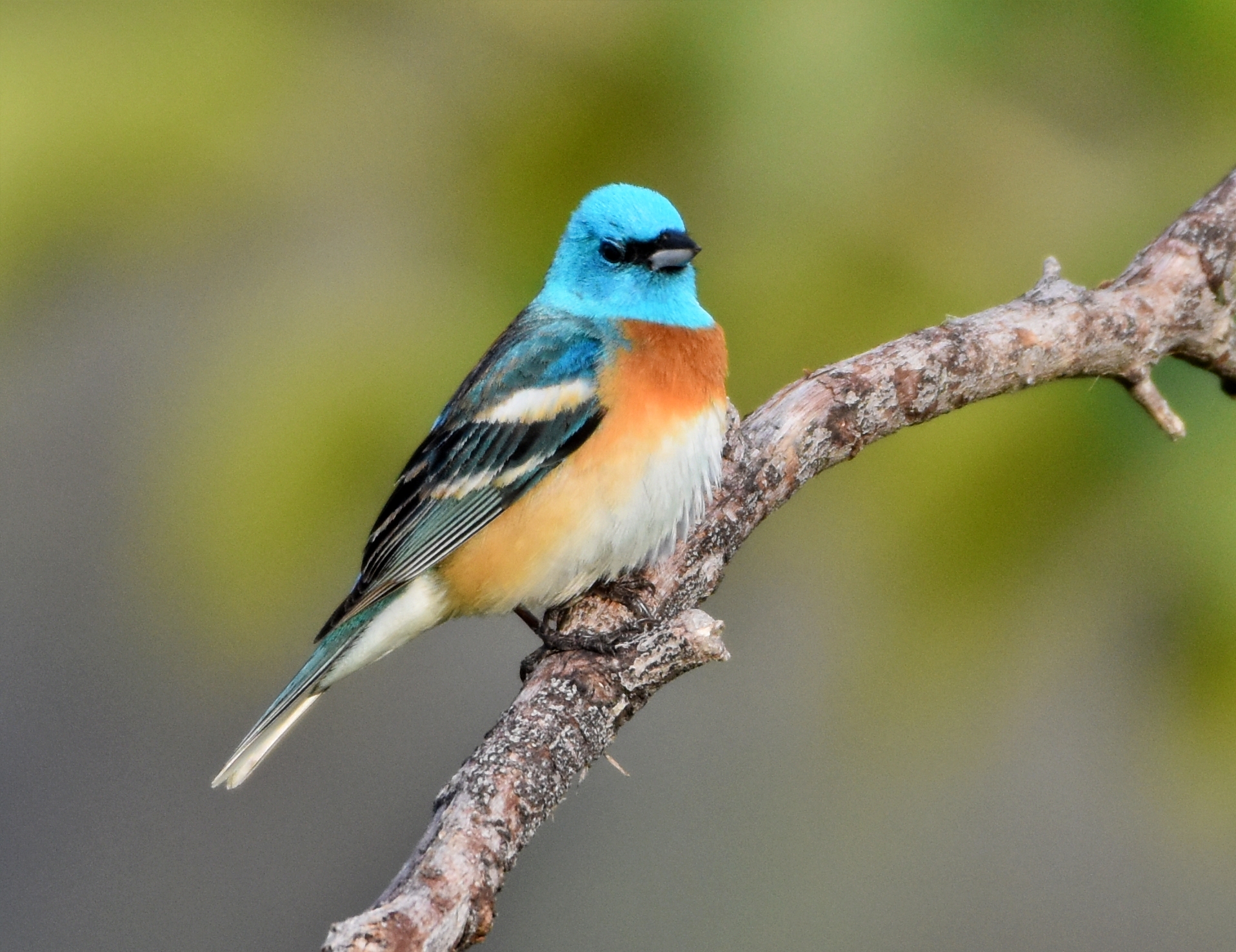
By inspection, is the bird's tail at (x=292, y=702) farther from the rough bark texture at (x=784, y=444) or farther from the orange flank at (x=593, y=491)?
the rough bark texture at (x=784, y=444)

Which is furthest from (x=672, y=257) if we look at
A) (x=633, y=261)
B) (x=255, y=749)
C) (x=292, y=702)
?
(x=255, y=749)

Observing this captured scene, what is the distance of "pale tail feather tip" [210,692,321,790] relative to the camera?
3.38m

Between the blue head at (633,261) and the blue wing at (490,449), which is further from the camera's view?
the blue head at (633,261)

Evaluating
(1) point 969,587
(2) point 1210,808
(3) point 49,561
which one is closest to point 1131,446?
(1) point 969,587

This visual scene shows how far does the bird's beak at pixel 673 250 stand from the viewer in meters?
3.51

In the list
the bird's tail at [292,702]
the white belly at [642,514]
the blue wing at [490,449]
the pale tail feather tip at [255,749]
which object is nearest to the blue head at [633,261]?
the blue wing at [490,449]

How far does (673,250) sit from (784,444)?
581 mm

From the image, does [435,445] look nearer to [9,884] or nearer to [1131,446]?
[1131,446]

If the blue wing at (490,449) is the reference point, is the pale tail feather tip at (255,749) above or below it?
below

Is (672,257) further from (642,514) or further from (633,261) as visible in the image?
(642,514)

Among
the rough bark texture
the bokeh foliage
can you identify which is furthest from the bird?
the bokeh foliage

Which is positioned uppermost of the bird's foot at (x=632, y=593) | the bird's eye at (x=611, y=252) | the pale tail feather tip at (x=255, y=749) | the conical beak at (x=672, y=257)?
the conical beak at (x=672, y=257)

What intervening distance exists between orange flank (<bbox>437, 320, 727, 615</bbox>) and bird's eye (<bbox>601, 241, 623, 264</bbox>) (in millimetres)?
259

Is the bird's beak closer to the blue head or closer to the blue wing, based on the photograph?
the blue head
